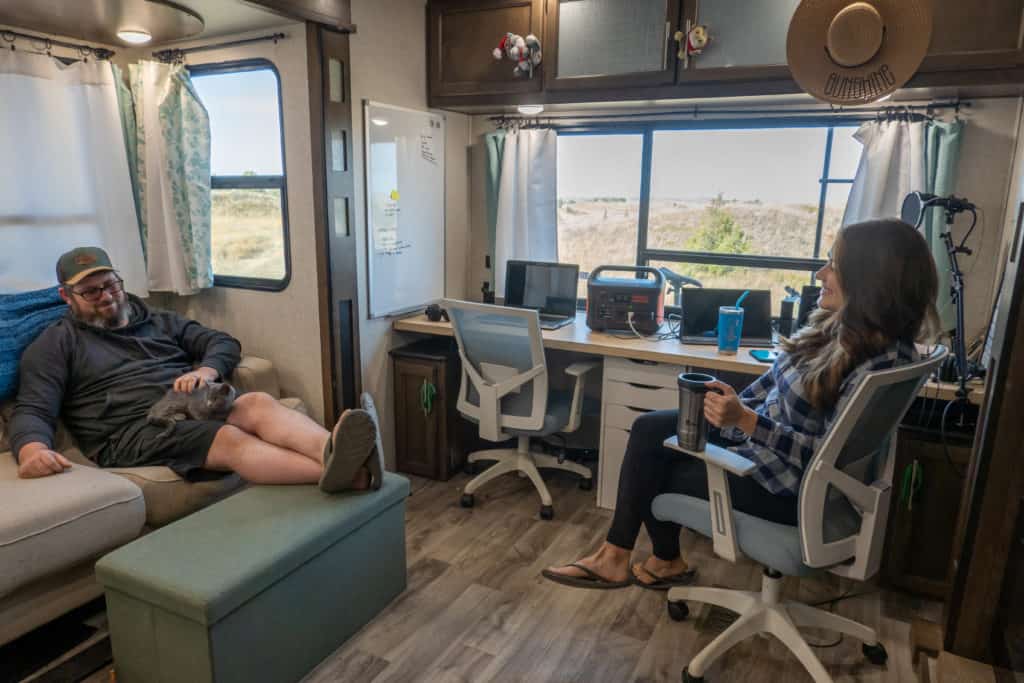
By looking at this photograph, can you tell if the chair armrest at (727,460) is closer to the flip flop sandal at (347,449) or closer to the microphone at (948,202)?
the flip flop sandal at (347,449)

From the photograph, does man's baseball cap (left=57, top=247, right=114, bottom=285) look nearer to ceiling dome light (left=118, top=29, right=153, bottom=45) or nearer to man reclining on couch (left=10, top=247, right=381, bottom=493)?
man reclining on couch (left=10, top=247, right=381, bottom=493)

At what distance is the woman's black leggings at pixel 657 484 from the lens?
5.92 feet

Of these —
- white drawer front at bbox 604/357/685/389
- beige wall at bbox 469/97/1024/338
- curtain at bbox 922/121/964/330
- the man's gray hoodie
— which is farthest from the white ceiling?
beige wall at bbox 469/97/1024/338

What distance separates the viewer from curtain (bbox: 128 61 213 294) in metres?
2.83

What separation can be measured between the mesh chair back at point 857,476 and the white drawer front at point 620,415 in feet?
3.54

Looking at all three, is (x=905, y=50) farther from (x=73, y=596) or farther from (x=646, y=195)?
(x=73, y=596)

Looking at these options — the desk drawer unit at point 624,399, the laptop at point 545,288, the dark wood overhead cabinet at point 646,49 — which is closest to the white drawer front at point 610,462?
the desk drawer unit at point 624,399

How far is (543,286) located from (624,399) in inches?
30.0

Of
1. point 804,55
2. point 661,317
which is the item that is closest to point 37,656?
point 661,317

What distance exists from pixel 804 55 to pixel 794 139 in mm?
987

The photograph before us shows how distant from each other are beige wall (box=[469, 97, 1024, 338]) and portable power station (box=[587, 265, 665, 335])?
1.09 m

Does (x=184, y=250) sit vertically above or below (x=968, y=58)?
below

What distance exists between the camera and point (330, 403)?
9.37 feet

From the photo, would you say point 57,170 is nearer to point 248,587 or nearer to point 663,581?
point 248,587
